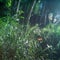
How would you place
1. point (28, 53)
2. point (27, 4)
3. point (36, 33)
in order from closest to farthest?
point (28, 53)
point (36, 33)
point (27, 4)

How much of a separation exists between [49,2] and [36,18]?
1564mm

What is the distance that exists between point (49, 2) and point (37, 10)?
1.08 m

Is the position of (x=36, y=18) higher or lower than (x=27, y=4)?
lower

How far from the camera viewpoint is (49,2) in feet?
61.3

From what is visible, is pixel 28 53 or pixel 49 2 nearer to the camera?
pixel 28 53

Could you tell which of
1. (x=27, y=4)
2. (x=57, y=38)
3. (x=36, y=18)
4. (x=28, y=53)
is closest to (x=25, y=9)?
(x=27, y=4)

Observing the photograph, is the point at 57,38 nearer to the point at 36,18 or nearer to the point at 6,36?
the point at 6,36

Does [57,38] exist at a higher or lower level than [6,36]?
lower

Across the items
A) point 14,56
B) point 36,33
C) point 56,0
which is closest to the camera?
point 14,56

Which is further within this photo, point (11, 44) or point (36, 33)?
point (36, 33)

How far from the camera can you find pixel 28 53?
21.1 feet

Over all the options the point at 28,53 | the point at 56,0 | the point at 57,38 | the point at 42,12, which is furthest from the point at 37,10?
the point at 28,53

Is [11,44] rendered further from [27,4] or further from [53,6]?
[53,6]

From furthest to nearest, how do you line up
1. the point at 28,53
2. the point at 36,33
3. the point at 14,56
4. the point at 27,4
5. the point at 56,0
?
the point at 56,0, the point at 27,4, the point at 36,33, the point at 28,53, the point at 14,56
